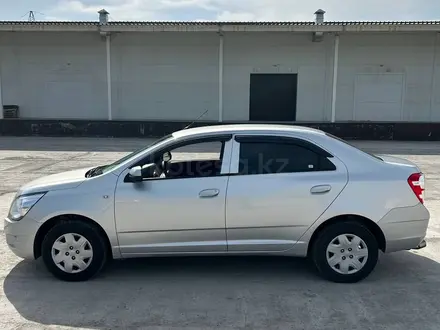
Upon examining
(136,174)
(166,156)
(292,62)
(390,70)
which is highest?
(292,62)

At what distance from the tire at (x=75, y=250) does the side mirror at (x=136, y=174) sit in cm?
64

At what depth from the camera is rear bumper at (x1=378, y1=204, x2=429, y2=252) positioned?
14.8 ft

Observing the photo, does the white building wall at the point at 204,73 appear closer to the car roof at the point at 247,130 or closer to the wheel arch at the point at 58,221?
the car roof at the point at 247,130

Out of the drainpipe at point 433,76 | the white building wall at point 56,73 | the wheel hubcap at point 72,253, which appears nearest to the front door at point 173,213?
the wheel hubcap at point 72,253

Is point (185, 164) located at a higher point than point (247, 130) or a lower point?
lower

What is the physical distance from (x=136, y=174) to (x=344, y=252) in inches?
87.2

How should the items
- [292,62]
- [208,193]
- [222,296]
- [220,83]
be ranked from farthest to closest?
[292,62], [220,83], [208,193], [222,296]

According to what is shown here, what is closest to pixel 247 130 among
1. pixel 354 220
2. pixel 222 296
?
pixel 354 220

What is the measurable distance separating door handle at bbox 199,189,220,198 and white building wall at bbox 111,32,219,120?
1705 cm

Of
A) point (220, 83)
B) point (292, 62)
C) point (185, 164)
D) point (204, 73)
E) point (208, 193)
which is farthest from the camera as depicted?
point (204, 73)

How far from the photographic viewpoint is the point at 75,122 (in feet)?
64.2

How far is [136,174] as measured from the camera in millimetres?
4406

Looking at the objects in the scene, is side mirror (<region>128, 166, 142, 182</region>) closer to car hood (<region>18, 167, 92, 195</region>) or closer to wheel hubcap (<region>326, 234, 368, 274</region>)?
car hood (<region>18, 167, 92, 195</region>)

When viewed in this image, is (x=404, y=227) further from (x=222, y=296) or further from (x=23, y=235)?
(x=23, y=235)
